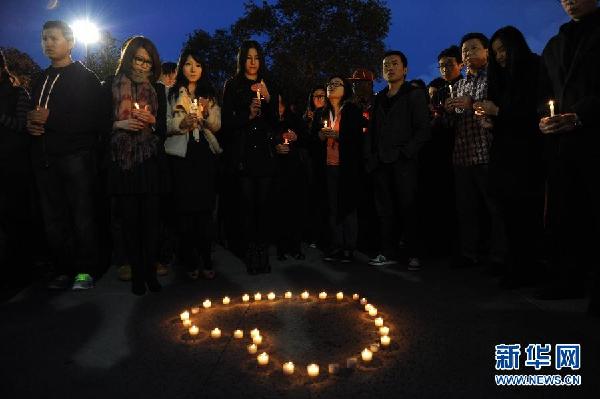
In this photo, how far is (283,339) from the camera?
3.36m

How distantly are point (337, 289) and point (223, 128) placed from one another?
2.19 meters

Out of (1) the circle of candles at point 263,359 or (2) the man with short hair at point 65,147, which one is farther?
(2) the man with short hair at point 65,147

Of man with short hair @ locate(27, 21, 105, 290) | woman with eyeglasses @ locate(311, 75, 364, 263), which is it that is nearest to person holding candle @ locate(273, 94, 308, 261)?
woman with eyeglasses @ locate(311, 75, 364, 263)

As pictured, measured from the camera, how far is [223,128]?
550cm

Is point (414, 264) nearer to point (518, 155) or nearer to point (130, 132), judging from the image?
point (518, 155)

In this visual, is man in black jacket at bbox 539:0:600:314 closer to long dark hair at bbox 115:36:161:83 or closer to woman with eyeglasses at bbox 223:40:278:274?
woman with eyeglasses at bbox 223:40:278:274

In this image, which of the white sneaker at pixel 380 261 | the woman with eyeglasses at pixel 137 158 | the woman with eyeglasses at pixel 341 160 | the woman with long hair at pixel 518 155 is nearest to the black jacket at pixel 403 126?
the woman with eyeglasses at pixel 341 160

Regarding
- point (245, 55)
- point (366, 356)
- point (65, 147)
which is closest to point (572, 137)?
point (366, 356)

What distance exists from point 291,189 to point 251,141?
1.56 m

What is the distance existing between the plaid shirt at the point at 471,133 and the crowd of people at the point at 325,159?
1 cm

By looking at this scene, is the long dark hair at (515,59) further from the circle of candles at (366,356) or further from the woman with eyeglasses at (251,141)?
the circle of candles at (366,356)

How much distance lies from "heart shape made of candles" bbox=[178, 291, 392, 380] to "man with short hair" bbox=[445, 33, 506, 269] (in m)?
1.79

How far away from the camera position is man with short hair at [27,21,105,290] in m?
4.76

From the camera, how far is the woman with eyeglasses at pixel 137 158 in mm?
4527
